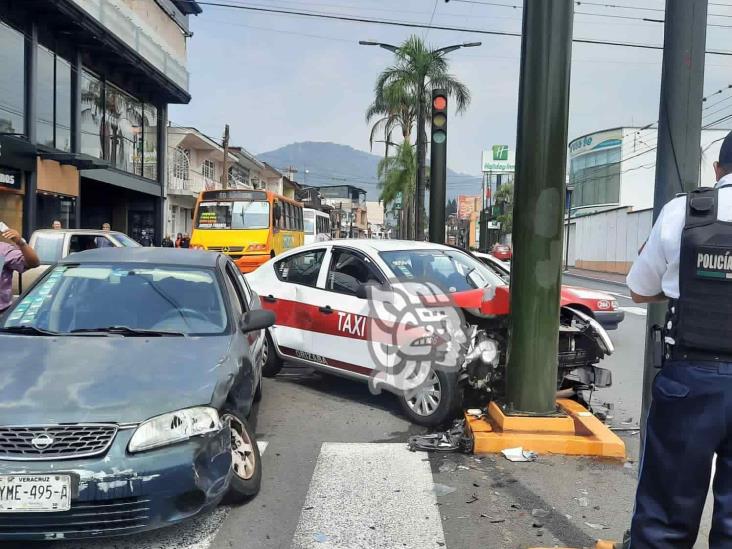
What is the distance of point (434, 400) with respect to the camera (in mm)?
5527

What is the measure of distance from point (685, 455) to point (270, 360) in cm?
558

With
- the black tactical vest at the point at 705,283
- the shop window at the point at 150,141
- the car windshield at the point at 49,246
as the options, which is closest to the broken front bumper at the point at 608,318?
the black tactical vest at the point at 705,283

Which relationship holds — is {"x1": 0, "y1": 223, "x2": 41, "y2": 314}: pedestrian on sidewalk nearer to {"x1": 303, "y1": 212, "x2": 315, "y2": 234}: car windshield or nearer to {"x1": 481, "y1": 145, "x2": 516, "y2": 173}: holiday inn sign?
{"x1": 303, "y1": 212, "x2": 315, "y2": 234}: car windshield

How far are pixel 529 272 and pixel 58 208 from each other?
20.8 meters

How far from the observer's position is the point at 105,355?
3.91 meters

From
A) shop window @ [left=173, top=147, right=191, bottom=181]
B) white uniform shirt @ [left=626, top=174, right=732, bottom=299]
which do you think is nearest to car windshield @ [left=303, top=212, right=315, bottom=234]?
shop window @ [left=173, top=147, right=191, bottom=181]

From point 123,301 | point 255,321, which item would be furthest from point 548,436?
point 123,301

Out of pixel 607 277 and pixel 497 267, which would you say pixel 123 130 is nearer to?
pixel 497 267

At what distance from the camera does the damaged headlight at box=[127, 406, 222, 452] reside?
3240 mm

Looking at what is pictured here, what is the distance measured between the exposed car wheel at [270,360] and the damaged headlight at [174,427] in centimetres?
377

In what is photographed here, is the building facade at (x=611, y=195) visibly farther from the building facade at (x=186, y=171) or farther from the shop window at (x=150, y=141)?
the shop window at (x=150, y=141)

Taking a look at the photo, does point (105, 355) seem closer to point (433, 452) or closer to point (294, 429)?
point (294, 429)

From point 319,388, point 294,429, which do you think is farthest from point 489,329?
point 319,388

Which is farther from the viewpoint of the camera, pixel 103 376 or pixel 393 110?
pixel 393 110
